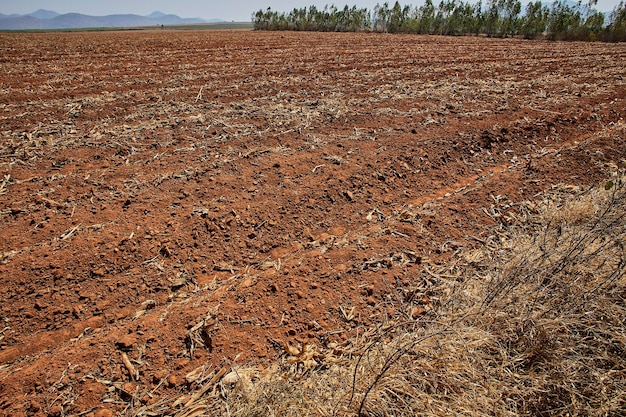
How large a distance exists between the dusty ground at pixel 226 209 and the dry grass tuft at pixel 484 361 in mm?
233

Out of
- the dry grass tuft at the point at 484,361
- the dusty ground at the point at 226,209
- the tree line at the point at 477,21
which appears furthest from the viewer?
the tree line at the point at 477,21

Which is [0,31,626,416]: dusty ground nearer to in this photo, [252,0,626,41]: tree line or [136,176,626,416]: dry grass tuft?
[136,176,626,416]: dry grass tuft

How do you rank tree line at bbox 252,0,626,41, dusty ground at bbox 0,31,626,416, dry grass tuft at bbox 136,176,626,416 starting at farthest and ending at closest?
1. tree line at bbox 252,0,626,41
2. dusty ground at bbox 0,31,626,416
3. dry grass tuft at bbox 136,176,626,416

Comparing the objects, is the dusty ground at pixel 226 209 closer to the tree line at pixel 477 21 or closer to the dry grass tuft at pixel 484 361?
the dry grass tuft at pixel 484 361

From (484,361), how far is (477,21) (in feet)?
152

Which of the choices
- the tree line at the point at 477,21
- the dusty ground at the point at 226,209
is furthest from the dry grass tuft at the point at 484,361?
the tree line at the point at 477,21

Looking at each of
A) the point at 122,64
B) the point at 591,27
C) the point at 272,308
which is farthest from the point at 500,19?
the point at 272,308

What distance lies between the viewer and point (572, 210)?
378 centimetres

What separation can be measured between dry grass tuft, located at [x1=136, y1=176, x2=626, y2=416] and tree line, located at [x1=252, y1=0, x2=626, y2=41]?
140 feet

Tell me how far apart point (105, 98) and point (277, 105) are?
3616 millimetres

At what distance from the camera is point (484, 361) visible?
2.06 metres

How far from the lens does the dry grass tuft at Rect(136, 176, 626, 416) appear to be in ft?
6.09

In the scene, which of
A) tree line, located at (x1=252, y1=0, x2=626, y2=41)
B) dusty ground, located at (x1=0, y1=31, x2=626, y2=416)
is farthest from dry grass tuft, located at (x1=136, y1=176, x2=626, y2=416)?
tree line, located at (x1=252, y1=0, x2=626, y2=41)

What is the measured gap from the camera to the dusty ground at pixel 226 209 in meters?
2.32
